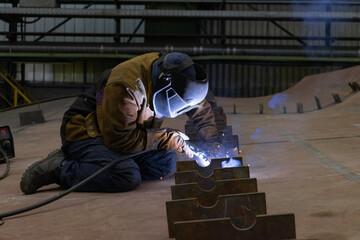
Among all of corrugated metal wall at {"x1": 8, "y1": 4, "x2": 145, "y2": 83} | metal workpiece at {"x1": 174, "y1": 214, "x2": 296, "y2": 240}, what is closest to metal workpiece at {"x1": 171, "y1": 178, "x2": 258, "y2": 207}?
metal workpiece at {"x1": 174, "y1": 214, "x2": 296, "y2": 240}

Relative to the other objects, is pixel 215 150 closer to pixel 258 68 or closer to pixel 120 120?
pixel 120 120

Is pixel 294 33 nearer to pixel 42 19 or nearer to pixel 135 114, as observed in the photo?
pixel 42 19

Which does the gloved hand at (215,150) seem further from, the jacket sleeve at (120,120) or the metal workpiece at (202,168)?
the jacket sleeve at (120,120)

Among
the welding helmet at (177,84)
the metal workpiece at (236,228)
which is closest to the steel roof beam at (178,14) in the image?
the welding helmet at (177,84)

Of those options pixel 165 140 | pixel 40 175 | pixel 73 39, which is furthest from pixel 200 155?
pixel 73 39

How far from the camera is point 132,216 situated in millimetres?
1684

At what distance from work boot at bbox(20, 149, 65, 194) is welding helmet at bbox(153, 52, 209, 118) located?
699 mm

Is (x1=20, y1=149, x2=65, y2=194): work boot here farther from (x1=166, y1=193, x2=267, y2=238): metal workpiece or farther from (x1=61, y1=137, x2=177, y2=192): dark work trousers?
(x1=166, y1=193, x2=267, y2=238): metal workpiece

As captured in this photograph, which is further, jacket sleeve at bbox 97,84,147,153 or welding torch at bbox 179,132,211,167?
welding torch at bbox 179,132,211,167

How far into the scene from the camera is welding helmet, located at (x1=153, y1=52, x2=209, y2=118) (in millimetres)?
2066

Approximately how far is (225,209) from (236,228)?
0.56ft

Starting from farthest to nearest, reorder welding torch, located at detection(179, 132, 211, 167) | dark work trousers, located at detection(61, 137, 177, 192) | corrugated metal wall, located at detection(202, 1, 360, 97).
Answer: corrugated metal wall, located at detection(202, 1, 360, 97) → welding torch, located at detection(179, 132, 211, 167) → dark work trousers, located at detection(61, 137, 177, 192)

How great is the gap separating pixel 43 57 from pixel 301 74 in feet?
22.7

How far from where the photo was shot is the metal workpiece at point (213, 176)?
183 centimetres
